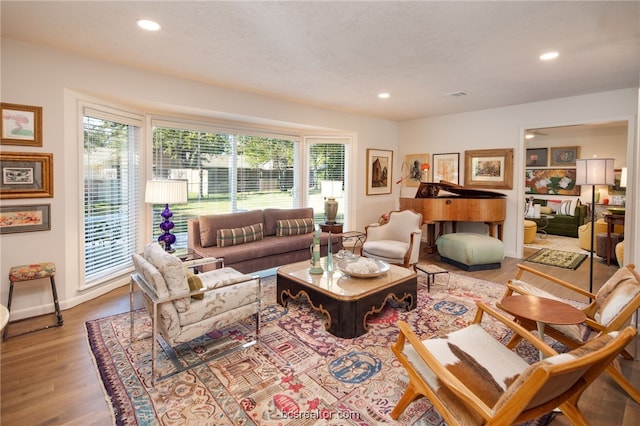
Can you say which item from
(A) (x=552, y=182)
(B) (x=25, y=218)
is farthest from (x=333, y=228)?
(A) (x=552, y=182)

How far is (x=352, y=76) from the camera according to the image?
4066 millimetres

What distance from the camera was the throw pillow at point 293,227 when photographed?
16.7 feet

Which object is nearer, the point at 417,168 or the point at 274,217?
the point at 274,217

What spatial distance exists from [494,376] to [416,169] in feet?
18.9

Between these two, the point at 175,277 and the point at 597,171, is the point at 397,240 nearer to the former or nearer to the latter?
the point at 597,171

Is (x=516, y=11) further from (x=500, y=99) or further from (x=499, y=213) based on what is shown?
(x=499, y=213)

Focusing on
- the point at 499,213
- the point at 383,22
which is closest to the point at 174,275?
the point at 383,22

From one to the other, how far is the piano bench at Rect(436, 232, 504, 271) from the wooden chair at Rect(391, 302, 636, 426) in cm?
299

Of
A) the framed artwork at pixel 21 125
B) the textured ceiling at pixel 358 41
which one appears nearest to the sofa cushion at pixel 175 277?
the textured ceiling at pixel 358 41

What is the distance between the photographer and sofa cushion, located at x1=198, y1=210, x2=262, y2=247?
171 inches

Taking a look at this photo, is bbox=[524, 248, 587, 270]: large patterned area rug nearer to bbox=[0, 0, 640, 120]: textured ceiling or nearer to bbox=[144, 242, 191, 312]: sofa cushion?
bbox=[0, 0, 640, 120]: textured ceiling

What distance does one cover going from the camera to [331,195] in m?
5.93

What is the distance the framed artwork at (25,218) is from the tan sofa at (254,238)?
150 cm

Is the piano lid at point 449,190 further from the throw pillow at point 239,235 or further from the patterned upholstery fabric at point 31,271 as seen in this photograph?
the patterned upholstery fabric at point 31,271
